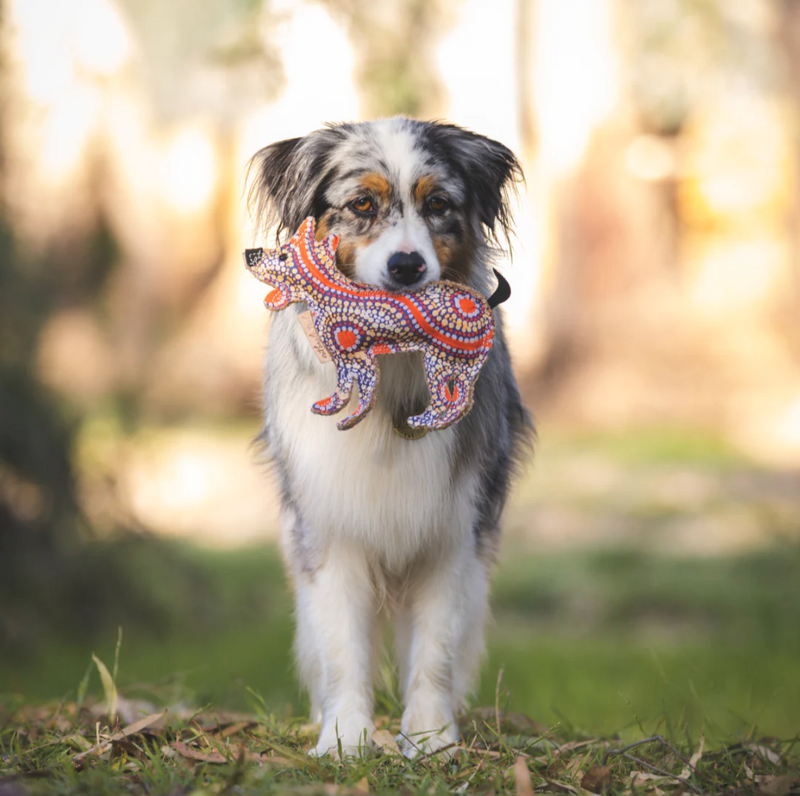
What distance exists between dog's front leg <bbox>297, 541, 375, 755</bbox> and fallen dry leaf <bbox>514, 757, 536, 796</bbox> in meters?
0.93

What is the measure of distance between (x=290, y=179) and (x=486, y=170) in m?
0.65

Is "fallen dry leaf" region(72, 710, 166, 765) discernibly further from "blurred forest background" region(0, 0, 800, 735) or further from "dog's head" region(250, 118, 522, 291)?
"dog's head" region(250, 118, 522, 291)

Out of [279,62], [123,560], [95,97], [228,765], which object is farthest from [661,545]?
[95,97]

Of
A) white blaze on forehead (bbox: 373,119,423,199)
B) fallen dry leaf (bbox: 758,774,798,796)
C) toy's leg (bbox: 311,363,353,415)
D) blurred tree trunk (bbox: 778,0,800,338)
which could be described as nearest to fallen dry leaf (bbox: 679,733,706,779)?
fallen dry leaf (bbox: 758,774,798,796)

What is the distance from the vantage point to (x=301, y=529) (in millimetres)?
3512

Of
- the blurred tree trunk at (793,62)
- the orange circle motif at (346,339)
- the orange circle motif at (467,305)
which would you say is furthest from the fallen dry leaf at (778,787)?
the blurred tree trunk at (793,62)

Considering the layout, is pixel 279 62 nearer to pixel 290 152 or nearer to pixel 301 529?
pixel 290 152

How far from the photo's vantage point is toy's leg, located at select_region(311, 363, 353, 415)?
116 inches

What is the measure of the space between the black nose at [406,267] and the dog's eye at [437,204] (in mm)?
296

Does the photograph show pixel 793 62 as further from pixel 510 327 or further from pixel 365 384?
pixel 365 384

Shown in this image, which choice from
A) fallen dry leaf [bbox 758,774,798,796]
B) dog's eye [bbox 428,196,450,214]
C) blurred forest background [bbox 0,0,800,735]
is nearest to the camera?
fallen dry leaf [bbox 758,774,798,796]

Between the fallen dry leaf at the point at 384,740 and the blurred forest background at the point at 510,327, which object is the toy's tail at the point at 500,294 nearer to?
the blurred forest background at the point at 510,327

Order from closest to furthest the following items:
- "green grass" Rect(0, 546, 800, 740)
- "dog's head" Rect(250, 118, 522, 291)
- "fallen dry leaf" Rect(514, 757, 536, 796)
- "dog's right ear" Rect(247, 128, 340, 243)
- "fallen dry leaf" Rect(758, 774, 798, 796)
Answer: "fallen dry leaf" Rect(514, 757, 536, 796) < "fallen dry leaf" Rect(758, 774, 798, 796) < "dog's head" Rect(250, 118, 522, 291) < "dog's right ear" Rect(247, 128, 340, 243) < "green grass" Rect(0, 546, 800, 740)

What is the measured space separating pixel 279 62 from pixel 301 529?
2.58 meters
